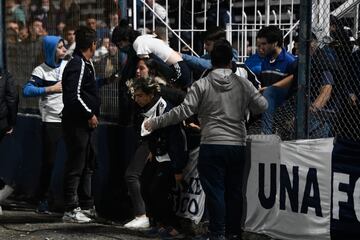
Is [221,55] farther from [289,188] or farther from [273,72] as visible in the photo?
[289,188]

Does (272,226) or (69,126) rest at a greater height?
(69,126)

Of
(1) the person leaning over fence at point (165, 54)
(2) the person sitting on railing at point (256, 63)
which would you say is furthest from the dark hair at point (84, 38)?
(2) the person sitting on railing at point (256, 63)

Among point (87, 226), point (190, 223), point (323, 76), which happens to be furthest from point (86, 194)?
point (323, 76)

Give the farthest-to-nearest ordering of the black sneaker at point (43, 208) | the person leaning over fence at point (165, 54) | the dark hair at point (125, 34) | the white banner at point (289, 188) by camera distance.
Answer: the black sneaker at point (43, 208), the dark hair at point (125, 34), the person leaning over fence at point (165, 54), the white banner at point (289, 188)

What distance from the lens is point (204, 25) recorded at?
1097 cm

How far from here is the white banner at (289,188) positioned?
736cm

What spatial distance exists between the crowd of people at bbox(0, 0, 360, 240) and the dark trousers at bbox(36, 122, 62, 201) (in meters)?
0.01

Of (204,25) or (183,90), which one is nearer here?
(183,90)

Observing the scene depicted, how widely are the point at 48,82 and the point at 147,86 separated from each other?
203 centimetres

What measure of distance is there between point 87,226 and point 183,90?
5.76 feet

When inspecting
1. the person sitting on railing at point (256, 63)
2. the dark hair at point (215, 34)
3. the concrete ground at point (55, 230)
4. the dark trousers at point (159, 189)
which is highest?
the dark hair at point (215, 34)

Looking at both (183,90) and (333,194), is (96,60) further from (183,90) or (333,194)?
(333,194)

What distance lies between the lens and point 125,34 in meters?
9.12

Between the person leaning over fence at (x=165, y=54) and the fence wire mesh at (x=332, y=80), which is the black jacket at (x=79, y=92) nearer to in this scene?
the person leaning over fence at (x=165, y=54)
